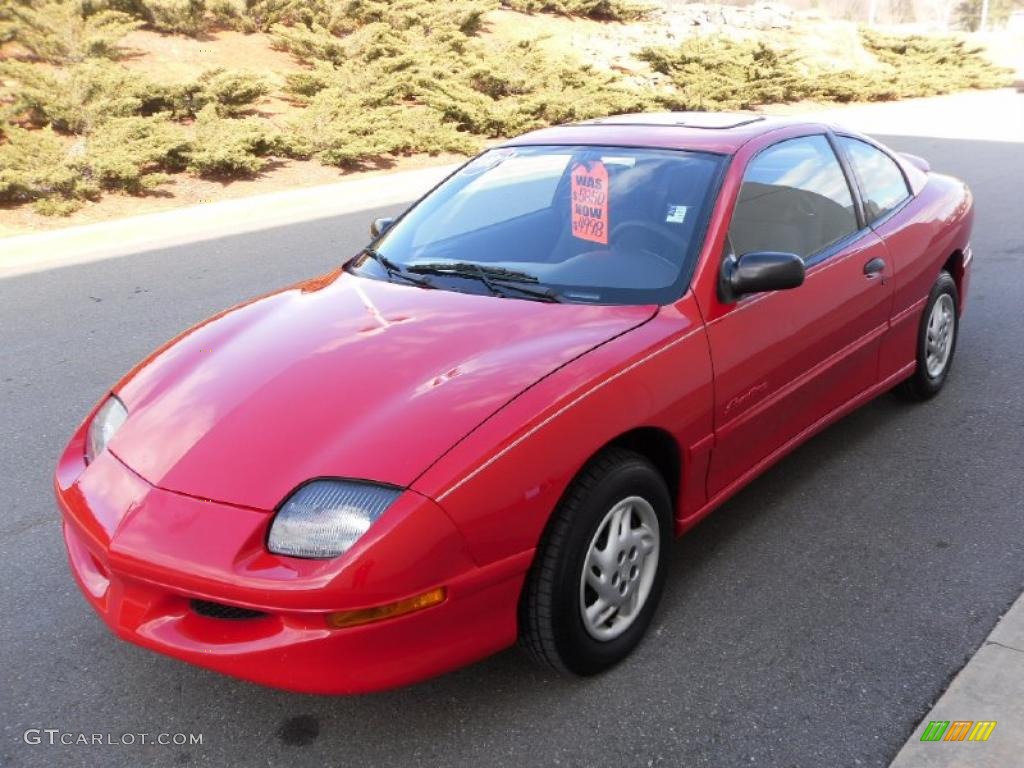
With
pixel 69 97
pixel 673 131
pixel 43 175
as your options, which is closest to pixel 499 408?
pixel 673 131

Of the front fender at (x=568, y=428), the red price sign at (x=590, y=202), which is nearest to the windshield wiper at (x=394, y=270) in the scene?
the red price sign at (x=590, y=202)

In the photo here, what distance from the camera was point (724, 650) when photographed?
9.94 feet

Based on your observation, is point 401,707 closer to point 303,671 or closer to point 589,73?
point 303,671

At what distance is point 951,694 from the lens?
275 centimetres

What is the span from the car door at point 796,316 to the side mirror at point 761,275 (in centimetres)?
8

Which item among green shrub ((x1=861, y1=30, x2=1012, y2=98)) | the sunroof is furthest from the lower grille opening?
green shrub ((x1=861, y1=30, x2=1012, y2=98))

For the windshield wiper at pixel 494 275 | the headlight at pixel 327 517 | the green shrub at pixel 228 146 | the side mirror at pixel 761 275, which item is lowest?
the green shrub at pixel 228 146

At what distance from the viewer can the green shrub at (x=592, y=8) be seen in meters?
28.8

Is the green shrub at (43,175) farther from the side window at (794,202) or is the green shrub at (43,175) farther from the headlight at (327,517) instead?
the headlight at (327,517)

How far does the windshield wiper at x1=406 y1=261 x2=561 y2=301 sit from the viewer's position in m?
3.35

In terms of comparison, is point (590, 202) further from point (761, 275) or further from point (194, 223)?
point (194, 223)

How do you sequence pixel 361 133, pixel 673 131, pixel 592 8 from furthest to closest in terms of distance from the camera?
pixel 592 8, pixel 361 133, pixel 673 131

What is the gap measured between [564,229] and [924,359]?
219cm

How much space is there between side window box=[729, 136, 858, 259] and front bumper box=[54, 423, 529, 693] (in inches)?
65.2
